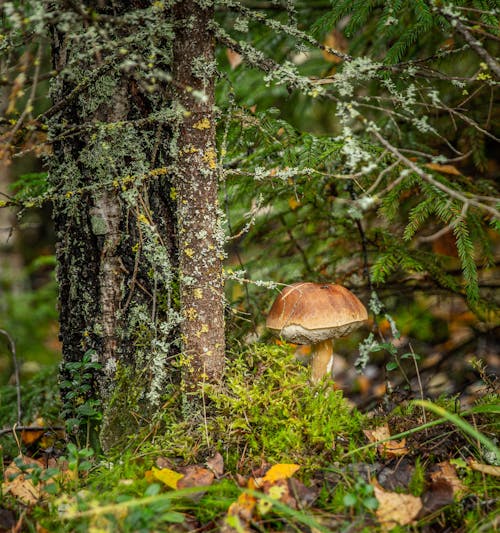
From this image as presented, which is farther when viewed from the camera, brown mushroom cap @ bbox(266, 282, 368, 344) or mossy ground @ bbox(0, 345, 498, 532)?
brown mushroom cap @ bbox(266, 282, 368, 344)

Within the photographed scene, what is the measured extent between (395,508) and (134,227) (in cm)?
168

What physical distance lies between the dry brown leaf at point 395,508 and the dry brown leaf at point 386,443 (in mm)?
267

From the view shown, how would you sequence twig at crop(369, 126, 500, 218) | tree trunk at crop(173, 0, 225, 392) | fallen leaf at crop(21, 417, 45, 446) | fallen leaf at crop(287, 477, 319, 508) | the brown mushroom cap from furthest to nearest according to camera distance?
1. fallen leaf at crop(21, 417, 45, 446)
2. the brown mushroom cap
3. tree trunk at crop(173, 0, 225, 392)
4. fallen leaf at crop(287, 477, 319, 508)
5. twig at crop(369, 126, 500, 218)

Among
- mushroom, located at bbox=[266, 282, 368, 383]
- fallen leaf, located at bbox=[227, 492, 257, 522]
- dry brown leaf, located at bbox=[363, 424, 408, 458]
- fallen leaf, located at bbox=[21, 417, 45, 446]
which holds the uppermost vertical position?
mushroom, located at bbox=[266, 282, 368, 383]

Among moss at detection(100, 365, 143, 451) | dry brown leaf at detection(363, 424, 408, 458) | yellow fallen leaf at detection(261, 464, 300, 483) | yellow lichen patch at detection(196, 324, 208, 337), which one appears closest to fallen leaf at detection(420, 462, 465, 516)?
dry brown leaf at detection(363, 424, 408, 458)

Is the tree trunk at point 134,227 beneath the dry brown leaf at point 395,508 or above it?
above

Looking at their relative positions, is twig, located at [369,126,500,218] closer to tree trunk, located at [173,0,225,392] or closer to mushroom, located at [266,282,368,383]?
tree trunk, located at [173,0,225,392]

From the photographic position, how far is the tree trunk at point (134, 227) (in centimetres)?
220

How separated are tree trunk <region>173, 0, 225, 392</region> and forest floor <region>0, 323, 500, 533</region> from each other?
8.1 inches

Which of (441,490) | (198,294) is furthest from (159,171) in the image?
(441,490)

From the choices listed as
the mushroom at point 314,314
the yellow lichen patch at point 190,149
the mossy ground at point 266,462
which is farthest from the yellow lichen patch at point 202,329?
the yellow lichen patch at point 190,149

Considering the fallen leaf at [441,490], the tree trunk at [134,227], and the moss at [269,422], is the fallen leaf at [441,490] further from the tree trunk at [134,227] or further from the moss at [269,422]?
the tree trunk at [134,227]

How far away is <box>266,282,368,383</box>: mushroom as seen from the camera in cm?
237

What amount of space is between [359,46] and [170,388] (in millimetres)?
2916
